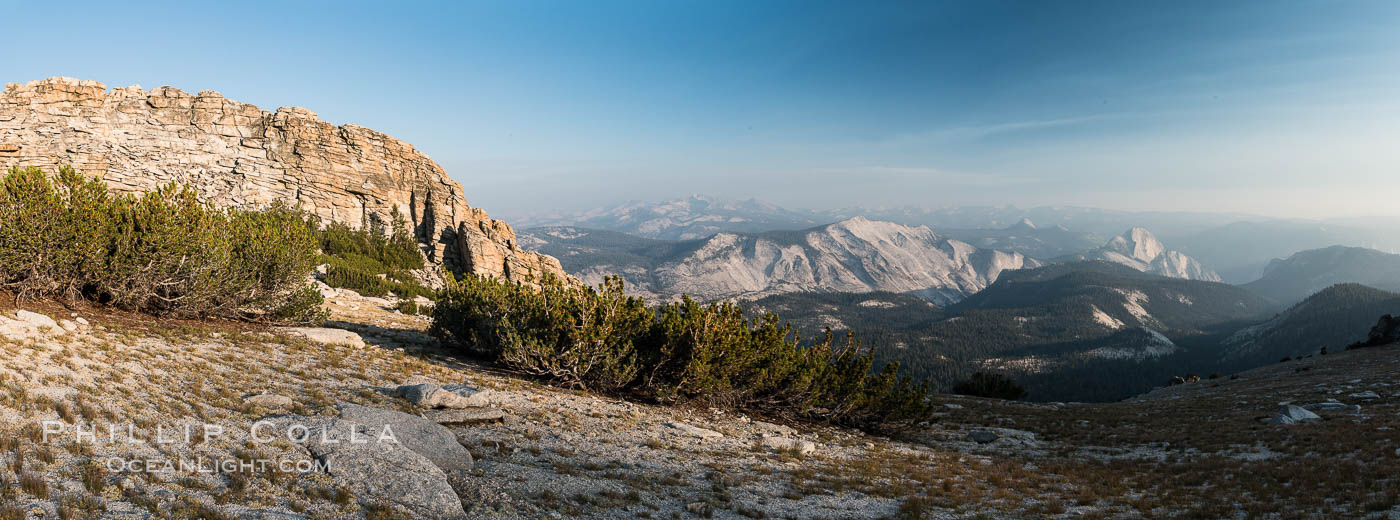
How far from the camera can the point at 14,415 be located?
8758 mm

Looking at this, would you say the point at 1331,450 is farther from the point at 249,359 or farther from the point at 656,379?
the point at 249,359

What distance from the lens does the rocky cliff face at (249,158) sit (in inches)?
3201

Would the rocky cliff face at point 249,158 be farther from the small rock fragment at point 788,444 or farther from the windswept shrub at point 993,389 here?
the small rock fragment at point 788,444

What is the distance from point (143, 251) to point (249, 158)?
336ft

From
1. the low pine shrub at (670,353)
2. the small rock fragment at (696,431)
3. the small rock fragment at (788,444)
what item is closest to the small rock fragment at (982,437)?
the low pine shrub at (670,353)

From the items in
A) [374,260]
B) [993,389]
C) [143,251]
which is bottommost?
[993,389]

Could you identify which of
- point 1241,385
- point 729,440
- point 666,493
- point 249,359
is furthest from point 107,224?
point 1241,385

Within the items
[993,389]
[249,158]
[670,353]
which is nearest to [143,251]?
[670,353]

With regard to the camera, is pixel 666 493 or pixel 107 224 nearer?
pixel 666 493

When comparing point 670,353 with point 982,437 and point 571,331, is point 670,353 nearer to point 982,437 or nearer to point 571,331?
point 571,331

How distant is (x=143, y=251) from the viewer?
1764cm

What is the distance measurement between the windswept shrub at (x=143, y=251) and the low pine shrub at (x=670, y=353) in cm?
762

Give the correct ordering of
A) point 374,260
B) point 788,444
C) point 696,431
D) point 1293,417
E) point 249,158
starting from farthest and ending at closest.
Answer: point 249,158, point 374,260, point 1293,417, point 788,444, point 696,431

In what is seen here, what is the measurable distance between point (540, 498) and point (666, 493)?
10.2 ft
